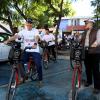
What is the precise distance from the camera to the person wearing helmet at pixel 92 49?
886 cm

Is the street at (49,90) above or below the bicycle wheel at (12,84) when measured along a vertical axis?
below

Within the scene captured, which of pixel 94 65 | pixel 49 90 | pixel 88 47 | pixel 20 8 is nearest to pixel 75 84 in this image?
pixel 88 47

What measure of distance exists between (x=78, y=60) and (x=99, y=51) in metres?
0.72

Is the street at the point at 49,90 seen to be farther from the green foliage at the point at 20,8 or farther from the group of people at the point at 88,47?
the green foliage at the point at 20,8

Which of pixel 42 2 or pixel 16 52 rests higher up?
pixel 42 2

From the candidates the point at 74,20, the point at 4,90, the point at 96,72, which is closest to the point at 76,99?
the point at 96,72

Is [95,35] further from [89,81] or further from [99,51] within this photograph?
[89,81]

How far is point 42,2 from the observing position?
26328mm

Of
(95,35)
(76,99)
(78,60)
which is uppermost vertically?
(95,35)

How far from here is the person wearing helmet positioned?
349 inches

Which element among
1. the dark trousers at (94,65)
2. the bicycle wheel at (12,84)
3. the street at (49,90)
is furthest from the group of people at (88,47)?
the bicycle wheel at (12,84)

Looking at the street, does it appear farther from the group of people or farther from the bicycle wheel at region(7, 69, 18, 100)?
the group of people

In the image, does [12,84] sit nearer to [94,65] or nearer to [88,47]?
[88,47]

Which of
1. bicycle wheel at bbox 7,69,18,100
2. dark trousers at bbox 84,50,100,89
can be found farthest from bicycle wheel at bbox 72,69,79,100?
bicycle wheel at bbox 7,69,18,100
